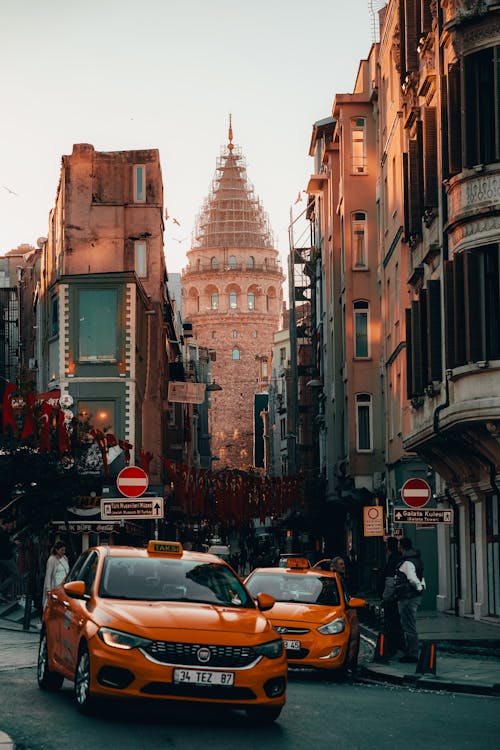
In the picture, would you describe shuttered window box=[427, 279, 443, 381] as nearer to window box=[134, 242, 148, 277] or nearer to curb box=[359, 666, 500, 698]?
curb box=[359, 666, 500, 698]

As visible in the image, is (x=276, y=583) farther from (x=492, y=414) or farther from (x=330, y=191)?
(x=330, y=191)

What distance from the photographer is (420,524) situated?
2888 centimetres

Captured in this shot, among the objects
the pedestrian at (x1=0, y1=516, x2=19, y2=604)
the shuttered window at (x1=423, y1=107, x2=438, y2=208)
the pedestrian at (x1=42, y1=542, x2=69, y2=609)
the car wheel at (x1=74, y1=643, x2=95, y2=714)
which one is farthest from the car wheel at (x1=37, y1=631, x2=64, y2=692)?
the pedestrian at (x1=0, y1=516, x2=19, y2=604)

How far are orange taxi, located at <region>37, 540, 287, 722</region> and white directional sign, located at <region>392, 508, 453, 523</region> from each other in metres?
12.1

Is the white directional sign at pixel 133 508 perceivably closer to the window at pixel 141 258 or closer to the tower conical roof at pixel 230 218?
the window at pixel 141 258

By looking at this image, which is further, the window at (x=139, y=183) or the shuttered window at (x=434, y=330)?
the window at (x=139, y=183)

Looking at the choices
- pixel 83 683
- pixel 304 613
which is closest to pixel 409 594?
pixel 304 613

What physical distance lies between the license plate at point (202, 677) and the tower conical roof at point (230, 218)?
604 ft

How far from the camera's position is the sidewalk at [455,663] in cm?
1892

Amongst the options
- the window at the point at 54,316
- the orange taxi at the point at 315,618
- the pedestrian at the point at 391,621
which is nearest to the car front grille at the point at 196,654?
the orange taxi at the point at 315,618

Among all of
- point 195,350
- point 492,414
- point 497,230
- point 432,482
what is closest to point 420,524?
point 492,414

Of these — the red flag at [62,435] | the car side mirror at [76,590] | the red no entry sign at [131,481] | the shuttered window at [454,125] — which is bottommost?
the car side mirror at [76,590]

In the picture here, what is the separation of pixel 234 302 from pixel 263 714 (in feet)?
593

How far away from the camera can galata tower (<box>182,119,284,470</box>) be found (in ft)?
596
